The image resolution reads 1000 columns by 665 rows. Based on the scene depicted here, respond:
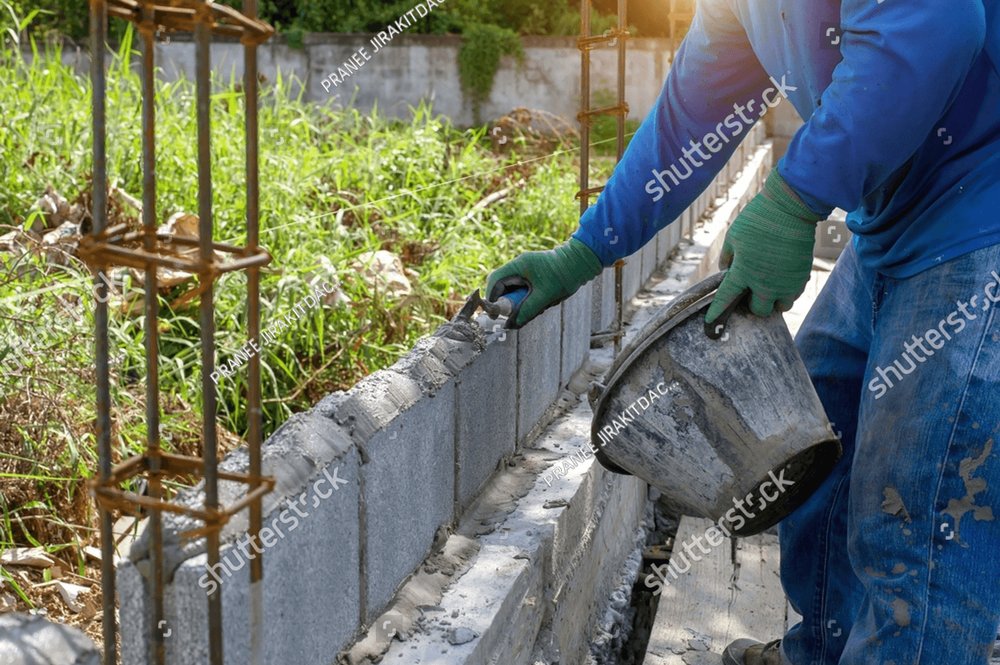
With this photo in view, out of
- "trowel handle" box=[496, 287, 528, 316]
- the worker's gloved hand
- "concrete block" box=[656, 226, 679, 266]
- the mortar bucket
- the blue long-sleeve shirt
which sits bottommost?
"concrete block" box=[656, 226, 679, 266]

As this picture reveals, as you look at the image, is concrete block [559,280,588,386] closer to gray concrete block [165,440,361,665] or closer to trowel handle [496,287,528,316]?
trowel handle [496,287,528,316]

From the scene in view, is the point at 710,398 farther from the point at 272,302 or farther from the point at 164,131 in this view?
the point at 164,131

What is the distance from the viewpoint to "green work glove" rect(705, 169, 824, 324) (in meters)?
2.12

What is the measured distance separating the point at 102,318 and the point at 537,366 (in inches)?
69.4

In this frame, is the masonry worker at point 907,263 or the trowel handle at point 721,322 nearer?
the masonry worker at point 907,263

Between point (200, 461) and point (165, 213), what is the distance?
280 cm

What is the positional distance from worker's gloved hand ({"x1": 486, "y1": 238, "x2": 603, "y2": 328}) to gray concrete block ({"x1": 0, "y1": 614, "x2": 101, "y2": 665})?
4.82 ft

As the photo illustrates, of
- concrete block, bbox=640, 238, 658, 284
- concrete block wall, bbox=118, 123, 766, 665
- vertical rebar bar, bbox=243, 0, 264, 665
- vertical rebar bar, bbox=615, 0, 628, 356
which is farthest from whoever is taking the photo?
concrete block, bbox=640, 238, 658, 284

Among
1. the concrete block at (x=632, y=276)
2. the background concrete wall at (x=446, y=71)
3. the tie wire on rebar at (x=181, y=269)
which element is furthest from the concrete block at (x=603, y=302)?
the background concrete wall at (x=446, y=71)

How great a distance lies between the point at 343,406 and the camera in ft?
6.63

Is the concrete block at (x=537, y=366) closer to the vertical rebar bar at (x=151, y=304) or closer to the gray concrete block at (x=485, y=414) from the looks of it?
the gray concrete block at (x=485, y=414)

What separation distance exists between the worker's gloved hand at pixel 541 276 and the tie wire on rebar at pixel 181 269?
115 centimetres

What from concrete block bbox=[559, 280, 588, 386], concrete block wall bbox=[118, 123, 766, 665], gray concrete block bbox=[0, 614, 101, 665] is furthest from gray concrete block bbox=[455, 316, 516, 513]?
gray concrete block bbox=[0, 614, 101, 665]

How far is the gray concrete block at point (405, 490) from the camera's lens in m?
2.05
